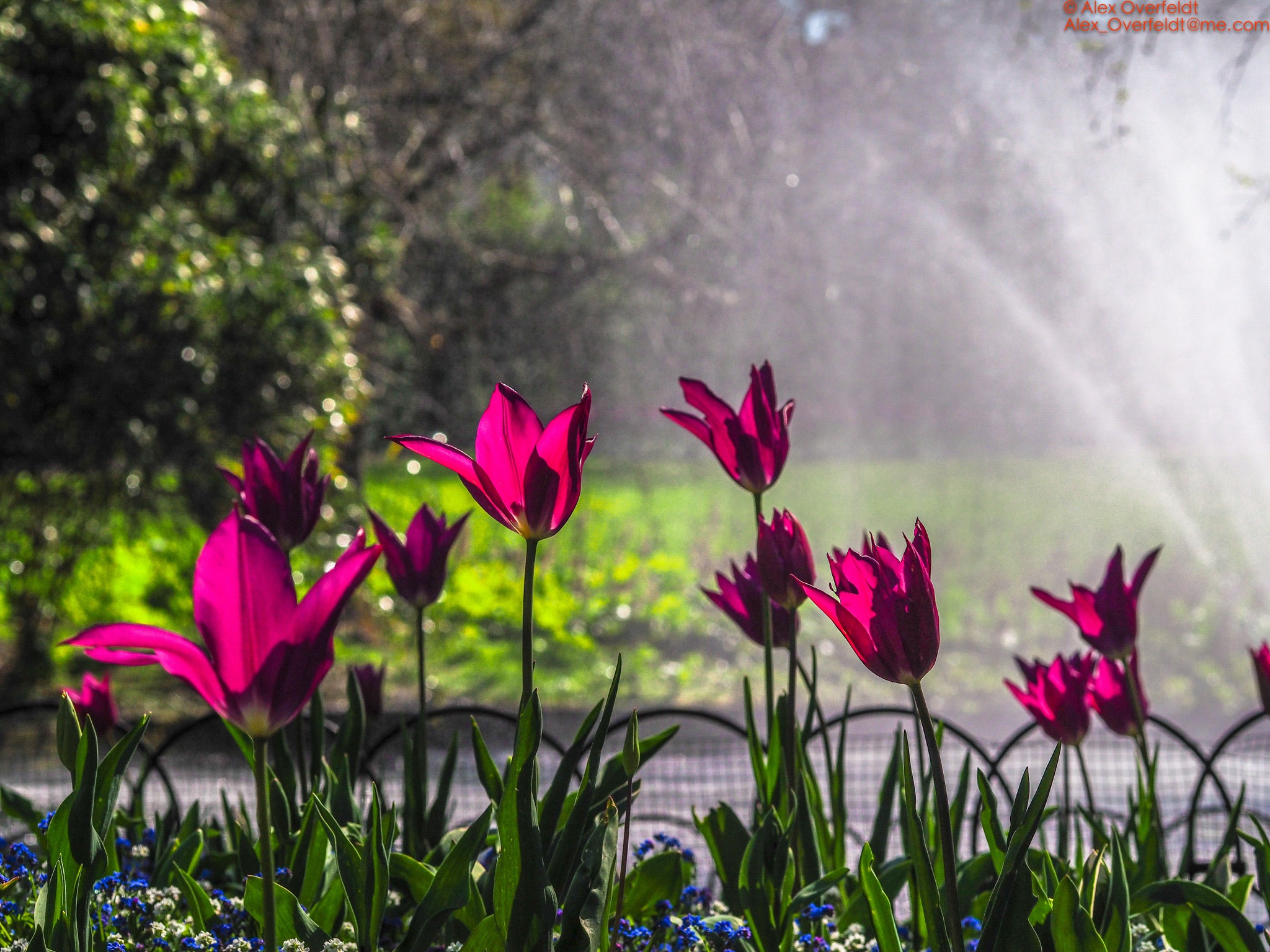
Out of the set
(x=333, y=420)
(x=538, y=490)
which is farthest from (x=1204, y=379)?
(x=538, y=490)

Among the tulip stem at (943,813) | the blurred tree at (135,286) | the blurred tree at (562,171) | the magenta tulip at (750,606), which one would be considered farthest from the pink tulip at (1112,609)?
the blurred tree at (562,171)

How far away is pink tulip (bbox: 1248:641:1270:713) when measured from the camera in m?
1.32

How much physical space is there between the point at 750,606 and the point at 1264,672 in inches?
23.7

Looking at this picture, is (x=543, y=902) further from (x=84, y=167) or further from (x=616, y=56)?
(x=616, y=56)

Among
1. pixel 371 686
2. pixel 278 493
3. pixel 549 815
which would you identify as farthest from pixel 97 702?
pixel 549 815

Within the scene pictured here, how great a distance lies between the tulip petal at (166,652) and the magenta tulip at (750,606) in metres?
0.66

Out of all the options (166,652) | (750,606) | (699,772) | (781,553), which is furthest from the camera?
(699,772)

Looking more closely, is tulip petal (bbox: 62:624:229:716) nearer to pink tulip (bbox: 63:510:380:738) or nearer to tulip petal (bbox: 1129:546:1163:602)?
pink tulip (bbox: 63:510:380:738)

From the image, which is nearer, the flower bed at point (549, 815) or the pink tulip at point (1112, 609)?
the flower bed at point (549, 815)

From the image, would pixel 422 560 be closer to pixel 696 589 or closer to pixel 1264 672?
pixel 1264 672

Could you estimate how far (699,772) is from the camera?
12.3 feet

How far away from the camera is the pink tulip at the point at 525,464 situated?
92 cm

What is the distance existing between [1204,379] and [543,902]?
8391 mm

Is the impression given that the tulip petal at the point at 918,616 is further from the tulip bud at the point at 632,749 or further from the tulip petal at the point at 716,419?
the tulip petal at the point at 716,419
